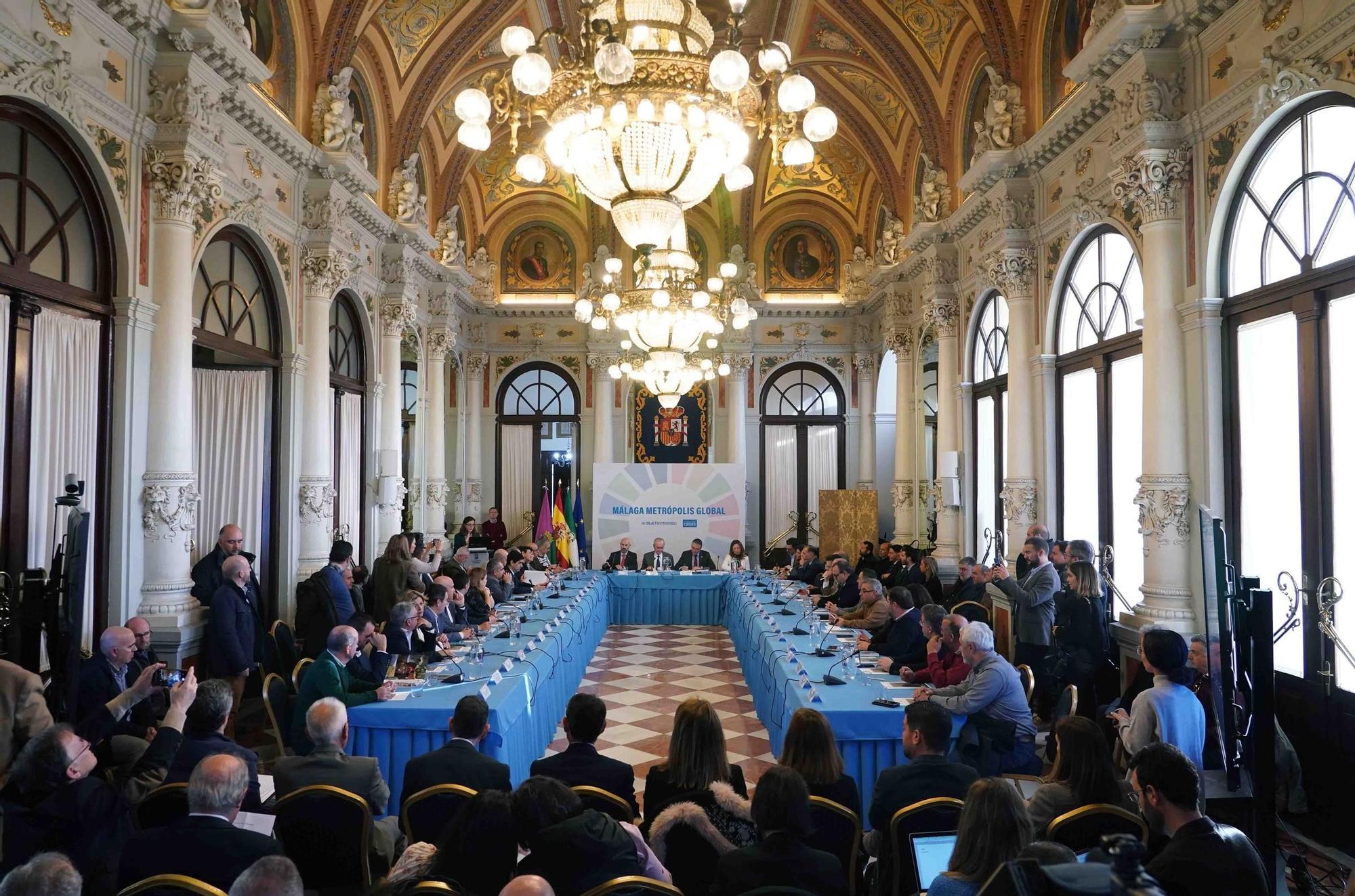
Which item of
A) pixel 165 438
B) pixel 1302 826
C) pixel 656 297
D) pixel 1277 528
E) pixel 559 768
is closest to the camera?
pixel 559 768

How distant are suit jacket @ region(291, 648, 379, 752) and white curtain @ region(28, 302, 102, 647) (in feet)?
6.84

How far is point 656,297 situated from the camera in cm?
898

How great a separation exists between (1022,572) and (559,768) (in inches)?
216

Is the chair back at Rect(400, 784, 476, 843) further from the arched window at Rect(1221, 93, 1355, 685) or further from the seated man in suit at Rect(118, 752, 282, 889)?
the arched window at Rect(1221, 93, 1355, 685)

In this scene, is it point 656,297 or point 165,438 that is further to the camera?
point 656,297

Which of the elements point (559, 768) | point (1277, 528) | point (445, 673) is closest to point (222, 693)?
point (559, 768)

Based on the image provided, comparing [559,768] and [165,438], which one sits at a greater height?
[165,438]

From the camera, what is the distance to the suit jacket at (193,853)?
8.71 feet

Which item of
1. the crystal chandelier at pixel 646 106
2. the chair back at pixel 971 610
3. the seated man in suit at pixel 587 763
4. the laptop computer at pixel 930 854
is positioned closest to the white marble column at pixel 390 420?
the chair back at pixel 971 610

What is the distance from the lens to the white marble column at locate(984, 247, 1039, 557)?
9141 mm

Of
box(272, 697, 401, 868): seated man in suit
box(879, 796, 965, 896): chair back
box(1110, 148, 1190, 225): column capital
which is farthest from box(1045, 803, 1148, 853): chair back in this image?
box(1110, 148, 1190, 225): column capital

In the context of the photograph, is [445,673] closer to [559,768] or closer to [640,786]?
[640,786]

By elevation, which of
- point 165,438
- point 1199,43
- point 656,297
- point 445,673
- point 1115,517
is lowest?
point 445,673

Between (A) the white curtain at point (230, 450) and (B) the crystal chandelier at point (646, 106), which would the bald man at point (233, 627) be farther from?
(B) the crystal chandelier at point (646, 106)
